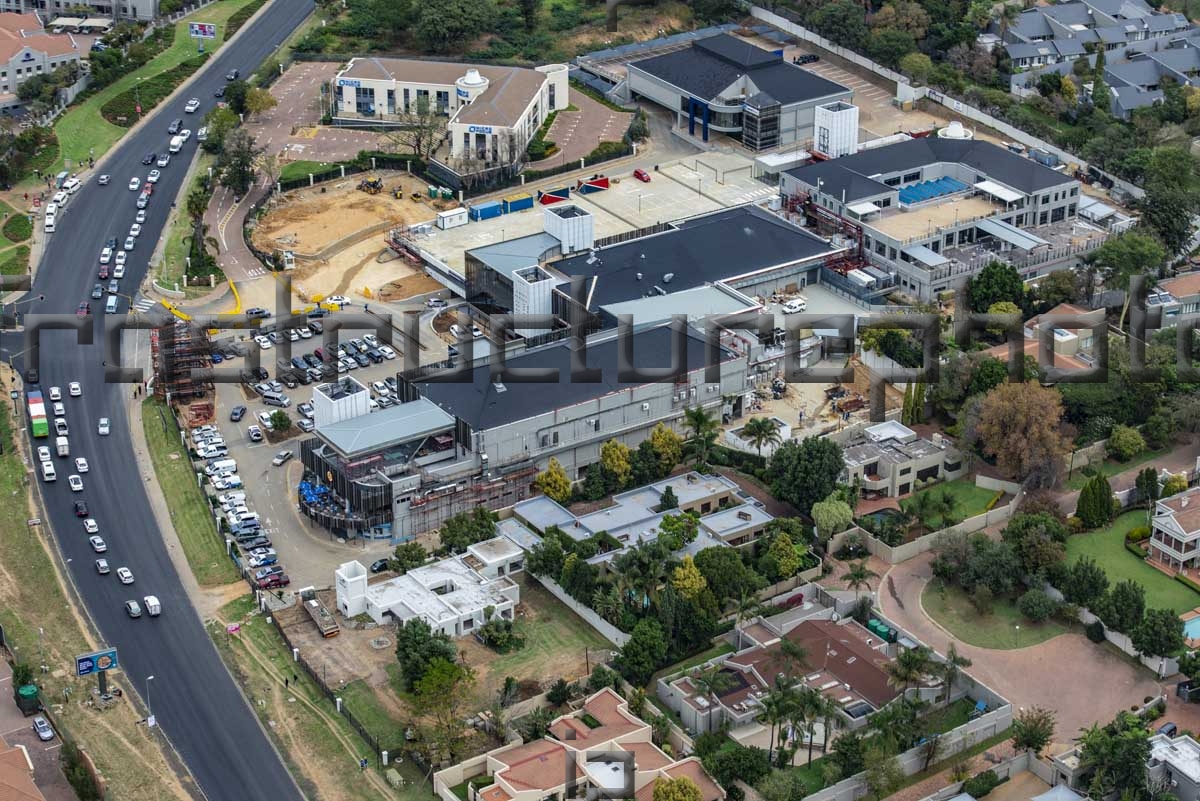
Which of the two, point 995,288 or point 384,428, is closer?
point 384,428

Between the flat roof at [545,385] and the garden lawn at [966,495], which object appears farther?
the flat roof at [545,385]

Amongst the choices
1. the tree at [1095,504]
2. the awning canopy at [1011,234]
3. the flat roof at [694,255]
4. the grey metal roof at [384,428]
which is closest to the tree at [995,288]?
the awning canopy at [1011,234]

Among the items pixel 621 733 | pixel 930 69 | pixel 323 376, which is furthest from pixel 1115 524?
pixel 930 69

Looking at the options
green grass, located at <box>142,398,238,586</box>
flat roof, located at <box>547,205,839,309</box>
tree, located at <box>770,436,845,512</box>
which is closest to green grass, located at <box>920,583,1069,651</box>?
tree, located at <box>770,436,845,512</box>

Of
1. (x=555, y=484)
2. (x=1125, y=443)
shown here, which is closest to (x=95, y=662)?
(x=555, y=484)

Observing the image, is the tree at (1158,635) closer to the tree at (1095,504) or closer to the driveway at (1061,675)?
the driveway at (1061,675)

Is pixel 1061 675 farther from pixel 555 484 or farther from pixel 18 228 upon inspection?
pixel 18 228
